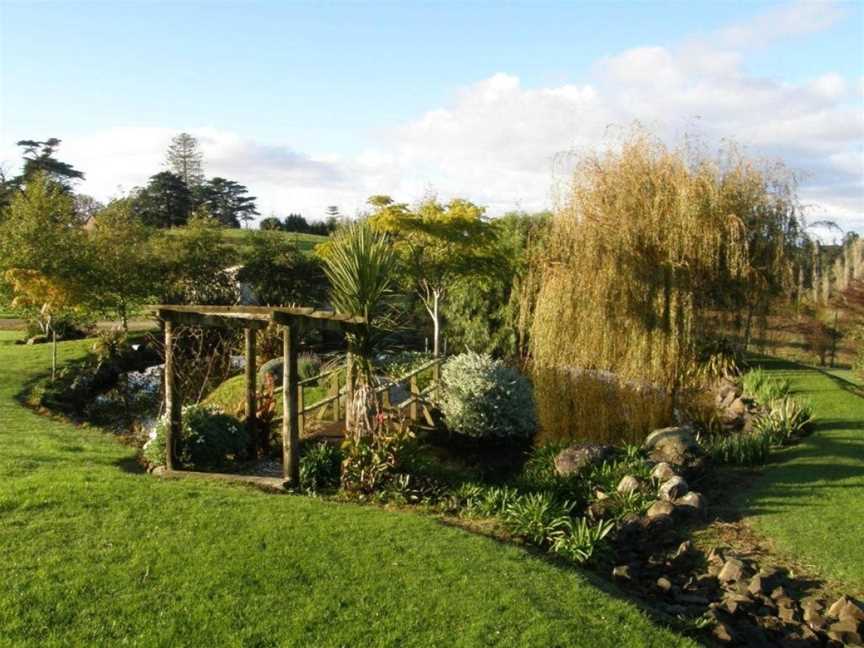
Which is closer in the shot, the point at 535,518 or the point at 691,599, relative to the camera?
the point at 691,599

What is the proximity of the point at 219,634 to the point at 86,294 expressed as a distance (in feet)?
54.5

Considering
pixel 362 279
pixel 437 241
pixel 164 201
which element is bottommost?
pixel 362 279

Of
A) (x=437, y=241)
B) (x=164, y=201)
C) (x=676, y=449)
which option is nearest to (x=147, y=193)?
(x=164, y=201)

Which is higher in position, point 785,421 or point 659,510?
point 785,421

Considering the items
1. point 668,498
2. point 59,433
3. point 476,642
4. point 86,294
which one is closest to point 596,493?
point 668,498

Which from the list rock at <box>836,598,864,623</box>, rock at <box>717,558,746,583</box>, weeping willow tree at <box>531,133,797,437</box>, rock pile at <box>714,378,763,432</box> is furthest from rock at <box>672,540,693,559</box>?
rock pile at <box>714,378,763,432</box>

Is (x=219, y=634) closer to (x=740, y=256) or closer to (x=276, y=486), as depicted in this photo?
(x=276, y=486)

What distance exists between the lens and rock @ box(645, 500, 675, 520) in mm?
7824

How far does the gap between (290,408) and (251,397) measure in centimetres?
219

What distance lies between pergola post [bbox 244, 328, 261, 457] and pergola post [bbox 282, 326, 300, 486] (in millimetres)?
2047

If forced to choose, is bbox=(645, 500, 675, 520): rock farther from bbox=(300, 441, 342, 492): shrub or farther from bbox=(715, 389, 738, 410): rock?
bbox=(715, 389, 738, 410): rock

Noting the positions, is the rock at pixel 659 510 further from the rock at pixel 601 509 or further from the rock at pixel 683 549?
the rock at pixel 683 549

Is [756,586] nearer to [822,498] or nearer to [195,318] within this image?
[822,498]

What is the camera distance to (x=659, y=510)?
7.93 metres
